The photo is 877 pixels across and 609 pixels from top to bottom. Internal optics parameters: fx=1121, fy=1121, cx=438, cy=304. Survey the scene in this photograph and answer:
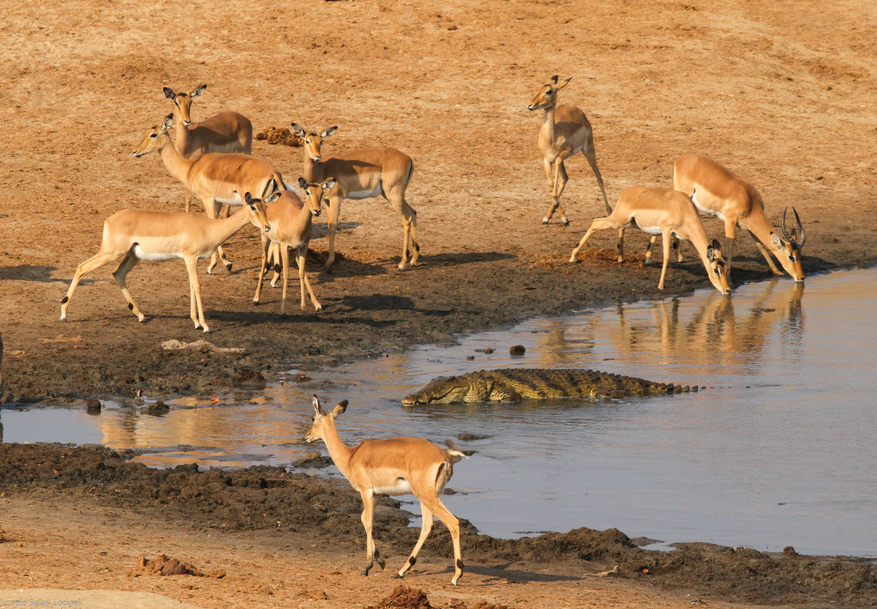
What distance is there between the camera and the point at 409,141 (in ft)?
70.5

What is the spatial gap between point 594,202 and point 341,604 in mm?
15224

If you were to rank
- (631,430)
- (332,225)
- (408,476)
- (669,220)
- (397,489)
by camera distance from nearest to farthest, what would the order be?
(408,476)
(397,489)
(631,430)
(332,225)
(669,220)

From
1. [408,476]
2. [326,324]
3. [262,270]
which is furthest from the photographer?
[262,270]

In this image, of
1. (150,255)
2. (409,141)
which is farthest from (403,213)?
(409,141)

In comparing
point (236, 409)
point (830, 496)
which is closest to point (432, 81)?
point (236, 409)

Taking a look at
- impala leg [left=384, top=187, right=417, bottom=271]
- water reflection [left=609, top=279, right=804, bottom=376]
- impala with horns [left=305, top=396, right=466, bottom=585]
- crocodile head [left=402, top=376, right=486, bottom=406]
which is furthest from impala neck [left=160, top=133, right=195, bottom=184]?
impala with horns [left=305, top=396, right=466, bottom=585]

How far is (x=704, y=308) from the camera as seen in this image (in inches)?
602

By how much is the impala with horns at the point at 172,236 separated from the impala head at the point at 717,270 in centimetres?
663

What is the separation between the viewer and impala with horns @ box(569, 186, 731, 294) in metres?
16.1

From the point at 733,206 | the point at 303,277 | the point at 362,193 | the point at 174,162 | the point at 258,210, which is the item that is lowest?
the point at 303,277

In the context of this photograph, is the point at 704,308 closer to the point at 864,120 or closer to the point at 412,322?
the point at 412,322

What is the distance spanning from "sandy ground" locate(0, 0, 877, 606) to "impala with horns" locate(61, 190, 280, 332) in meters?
0.67

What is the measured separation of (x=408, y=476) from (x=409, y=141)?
15.8 meters

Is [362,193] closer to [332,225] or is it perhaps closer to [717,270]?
[332,225]
